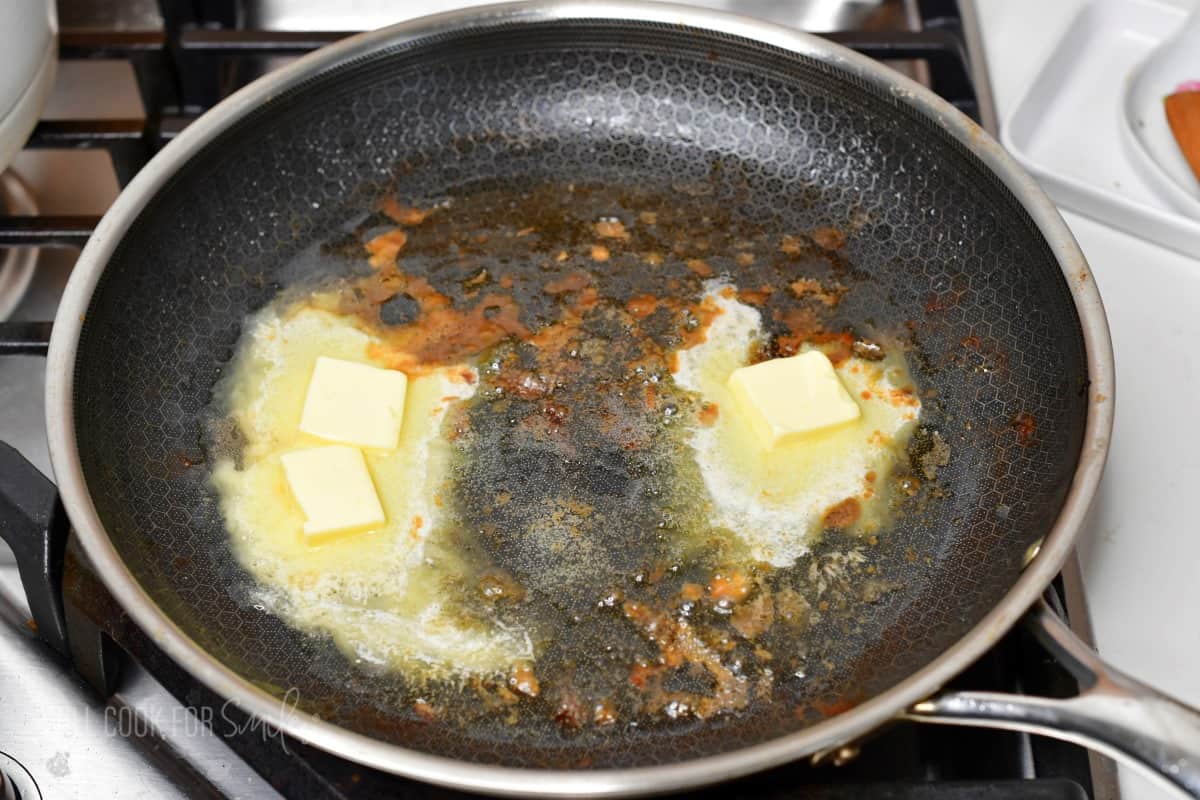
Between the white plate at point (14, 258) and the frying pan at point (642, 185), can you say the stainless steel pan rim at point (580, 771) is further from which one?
the white plate at point (14, 258)

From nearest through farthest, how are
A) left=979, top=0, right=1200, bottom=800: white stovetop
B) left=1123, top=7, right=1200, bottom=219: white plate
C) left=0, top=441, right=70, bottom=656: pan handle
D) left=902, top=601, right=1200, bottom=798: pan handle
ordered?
left=902, top=601, right=1200, bottom=798: pan handle, left=0, top=441, right=70, bottom=656: pan handle, left=979, top=0, right=1200, bottom=800: white stovetop, left=1123, top=7, right=1200, bottom=219: white plate

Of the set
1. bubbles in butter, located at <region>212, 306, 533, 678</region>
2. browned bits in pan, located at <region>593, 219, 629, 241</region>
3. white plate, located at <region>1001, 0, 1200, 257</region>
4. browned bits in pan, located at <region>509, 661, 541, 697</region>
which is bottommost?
browned bits in pan, located at <region>509, 661, 541, 697</region>

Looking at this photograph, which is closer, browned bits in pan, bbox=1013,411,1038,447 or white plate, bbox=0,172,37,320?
browned bits in pan, bbox=1013,411,1038,447

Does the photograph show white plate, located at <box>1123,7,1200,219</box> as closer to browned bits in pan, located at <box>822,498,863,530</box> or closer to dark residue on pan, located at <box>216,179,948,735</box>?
dark residue on pan, located at <box>216,179,948,735</box>

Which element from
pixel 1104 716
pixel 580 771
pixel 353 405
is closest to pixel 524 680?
pixel 580 771

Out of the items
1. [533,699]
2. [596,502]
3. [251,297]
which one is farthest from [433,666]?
[251,297]

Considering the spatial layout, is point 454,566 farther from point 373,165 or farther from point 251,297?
point 373,165

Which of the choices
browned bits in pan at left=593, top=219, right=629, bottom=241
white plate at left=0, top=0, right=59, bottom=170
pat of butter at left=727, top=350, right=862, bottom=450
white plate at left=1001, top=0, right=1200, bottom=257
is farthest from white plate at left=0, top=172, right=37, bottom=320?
white plate at left=1001, top=0, right=1200, bottom=257

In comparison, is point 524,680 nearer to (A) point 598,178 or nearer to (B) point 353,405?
(B) point 353,405
